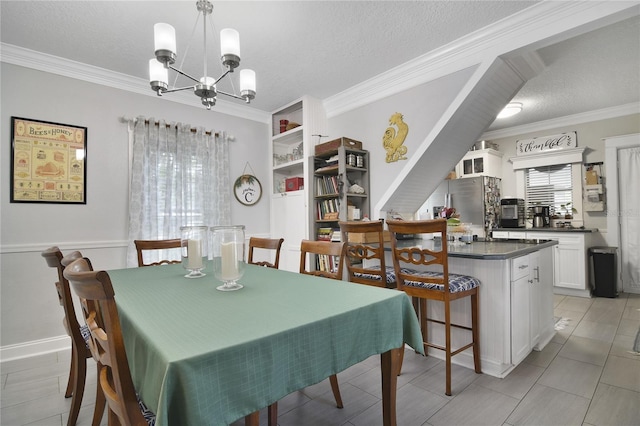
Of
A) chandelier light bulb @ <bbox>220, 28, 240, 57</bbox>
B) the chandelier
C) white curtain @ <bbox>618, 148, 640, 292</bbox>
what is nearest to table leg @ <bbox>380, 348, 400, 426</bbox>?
the chandelier

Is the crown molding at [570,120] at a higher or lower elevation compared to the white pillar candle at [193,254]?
higher

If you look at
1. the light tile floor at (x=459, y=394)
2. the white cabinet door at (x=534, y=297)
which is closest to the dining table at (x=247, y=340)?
the light tile floor at (x=459, y=394)

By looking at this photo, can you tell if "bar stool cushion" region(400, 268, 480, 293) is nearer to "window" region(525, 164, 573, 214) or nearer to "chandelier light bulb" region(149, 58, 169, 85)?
"chandelier light bulb" region(149, 58, 169, 85)

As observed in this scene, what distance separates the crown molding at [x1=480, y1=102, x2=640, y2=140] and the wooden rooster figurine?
3.22 meters

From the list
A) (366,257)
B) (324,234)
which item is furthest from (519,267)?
(324,234)

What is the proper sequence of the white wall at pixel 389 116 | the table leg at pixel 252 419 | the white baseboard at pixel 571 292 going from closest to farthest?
the table leg at pixel 252 419 < the white wall at pixel 389 116 < the white baseboard at pixel 571 292

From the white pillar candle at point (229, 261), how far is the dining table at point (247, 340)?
0.24 ft

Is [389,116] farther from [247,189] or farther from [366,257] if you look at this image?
[247,189]

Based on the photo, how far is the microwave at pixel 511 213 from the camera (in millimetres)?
5090

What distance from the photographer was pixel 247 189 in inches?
171

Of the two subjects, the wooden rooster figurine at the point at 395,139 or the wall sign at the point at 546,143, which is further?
the wall sign at the point at 546,143

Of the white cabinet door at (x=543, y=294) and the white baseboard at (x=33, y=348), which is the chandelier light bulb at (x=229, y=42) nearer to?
the white cabinet door at (x=543, y=294)

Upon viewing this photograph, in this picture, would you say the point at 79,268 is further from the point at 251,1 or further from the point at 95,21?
the point at 95,21

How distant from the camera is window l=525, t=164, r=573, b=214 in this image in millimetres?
5008
